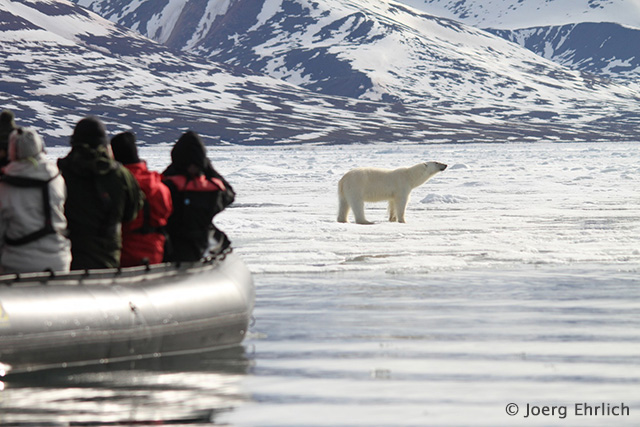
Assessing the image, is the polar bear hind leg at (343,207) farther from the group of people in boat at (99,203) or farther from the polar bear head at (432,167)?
the group of people in boat at (99,203)

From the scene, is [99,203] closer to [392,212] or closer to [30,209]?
[30,209]

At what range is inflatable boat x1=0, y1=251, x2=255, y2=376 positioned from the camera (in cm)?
698

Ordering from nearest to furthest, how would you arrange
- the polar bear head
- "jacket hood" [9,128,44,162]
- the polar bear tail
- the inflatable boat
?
the inflatable boat, "jacket hood" [9,128,44,162], the polar bear tail, the polar bear head

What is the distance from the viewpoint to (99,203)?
25.5 ft

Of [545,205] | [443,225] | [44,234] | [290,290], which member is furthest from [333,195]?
[44,234]

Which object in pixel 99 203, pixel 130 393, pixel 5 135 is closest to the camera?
pixel 130 393

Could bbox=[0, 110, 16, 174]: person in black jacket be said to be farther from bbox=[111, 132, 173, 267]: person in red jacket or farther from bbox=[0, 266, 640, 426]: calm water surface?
bbox=[0, 266, 640, 426]: calm water surface

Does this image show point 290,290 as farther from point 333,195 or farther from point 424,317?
point 333,195

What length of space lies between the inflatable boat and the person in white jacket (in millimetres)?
268

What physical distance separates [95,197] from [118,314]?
32.2 inches

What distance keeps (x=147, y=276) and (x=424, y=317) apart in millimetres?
2452

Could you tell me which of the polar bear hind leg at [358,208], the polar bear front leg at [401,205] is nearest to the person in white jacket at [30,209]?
the polar bear hind leg at [358,208]

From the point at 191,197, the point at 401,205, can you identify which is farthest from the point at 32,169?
the point at 401,205

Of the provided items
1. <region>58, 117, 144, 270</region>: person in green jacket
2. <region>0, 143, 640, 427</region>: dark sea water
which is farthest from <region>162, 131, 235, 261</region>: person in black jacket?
<region>0, 143, 640, 427</region>: dark sea water
